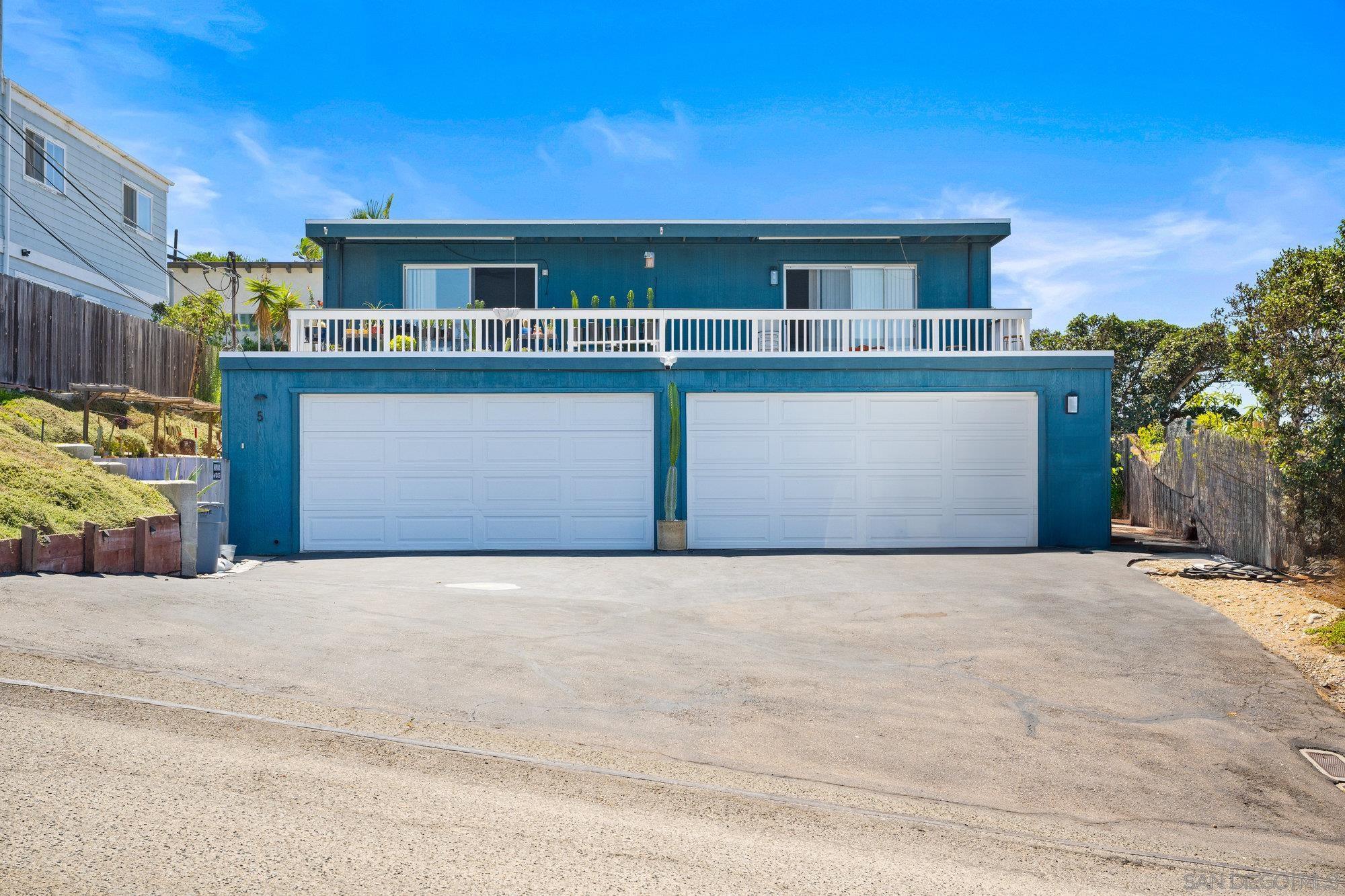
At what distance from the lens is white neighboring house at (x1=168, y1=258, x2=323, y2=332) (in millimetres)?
31438

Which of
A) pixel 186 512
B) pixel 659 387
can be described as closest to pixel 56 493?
pixel 186 512

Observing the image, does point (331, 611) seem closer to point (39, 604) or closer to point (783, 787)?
point (39, 604)

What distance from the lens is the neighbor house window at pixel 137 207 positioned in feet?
76.8

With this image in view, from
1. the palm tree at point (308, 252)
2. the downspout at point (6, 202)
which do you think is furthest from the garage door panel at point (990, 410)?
the palm tree at point (308, 252)

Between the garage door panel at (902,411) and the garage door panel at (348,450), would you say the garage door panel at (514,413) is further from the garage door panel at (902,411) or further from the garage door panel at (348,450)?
the garage door panel at (902,411)

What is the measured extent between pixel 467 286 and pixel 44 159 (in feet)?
34.9

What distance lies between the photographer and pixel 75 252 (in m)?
21.3

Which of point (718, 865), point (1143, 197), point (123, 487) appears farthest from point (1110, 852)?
point (1143, 197)

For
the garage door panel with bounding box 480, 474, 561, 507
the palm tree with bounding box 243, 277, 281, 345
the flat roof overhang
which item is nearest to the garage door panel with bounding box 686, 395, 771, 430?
the garage door panel with bounding box 480, 474, 561, 507

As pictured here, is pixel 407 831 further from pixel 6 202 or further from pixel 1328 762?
pixel 6 202

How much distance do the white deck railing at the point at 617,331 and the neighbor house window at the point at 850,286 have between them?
2236mm

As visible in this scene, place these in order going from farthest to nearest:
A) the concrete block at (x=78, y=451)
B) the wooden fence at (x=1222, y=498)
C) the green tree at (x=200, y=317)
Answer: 1. the green tree at (x=200, y=317)
2. the wooden fence at (x=1222, y=498)
3. the concrete block at (x=78, y=451)

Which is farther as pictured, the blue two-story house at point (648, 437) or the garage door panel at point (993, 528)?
the garage door panel at point (993, 528)

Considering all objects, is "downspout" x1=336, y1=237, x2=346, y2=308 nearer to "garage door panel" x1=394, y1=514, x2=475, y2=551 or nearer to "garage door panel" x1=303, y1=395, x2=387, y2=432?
A: "garage door panel" x1=303, y1=395, x2=387, y2=432
